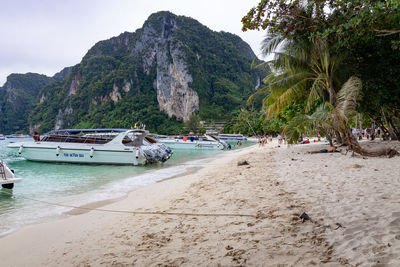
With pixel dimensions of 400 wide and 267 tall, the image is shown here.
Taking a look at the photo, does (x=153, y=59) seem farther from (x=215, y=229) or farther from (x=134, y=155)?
(x=215, y=229)

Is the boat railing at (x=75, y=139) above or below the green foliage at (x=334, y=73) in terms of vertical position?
below

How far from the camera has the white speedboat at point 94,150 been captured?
14.4m

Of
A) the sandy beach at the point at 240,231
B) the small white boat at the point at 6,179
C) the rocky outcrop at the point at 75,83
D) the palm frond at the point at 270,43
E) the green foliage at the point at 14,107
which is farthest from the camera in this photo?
the green foliage at the point at 14,107

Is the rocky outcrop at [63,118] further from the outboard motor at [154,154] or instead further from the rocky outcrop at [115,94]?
the outboard motor at [154,154]

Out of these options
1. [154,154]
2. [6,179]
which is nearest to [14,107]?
[154,154]

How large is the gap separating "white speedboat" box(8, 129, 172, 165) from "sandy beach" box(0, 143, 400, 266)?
939 centimetres

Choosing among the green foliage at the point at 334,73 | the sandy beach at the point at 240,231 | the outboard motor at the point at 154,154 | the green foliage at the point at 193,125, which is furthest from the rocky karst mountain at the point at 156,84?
the sandy beach at the point at 240,231

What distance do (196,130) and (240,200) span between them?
89663 mm

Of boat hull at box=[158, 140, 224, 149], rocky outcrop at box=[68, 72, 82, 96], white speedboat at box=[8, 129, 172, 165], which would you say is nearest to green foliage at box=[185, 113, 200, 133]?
boat hull at box=[158, 140, 224, 149]

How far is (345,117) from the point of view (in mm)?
8555

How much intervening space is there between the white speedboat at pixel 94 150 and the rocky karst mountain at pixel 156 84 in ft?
278

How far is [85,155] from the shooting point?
595 inches

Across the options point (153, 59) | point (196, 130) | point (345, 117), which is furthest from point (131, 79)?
point (345, 117)

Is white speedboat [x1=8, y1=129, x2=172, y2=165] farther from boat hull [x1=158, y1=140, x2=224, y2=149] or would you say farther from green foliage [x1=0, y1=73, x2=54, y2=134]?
green foliage [x1=0, y1=73, x2=54, y2=134]
